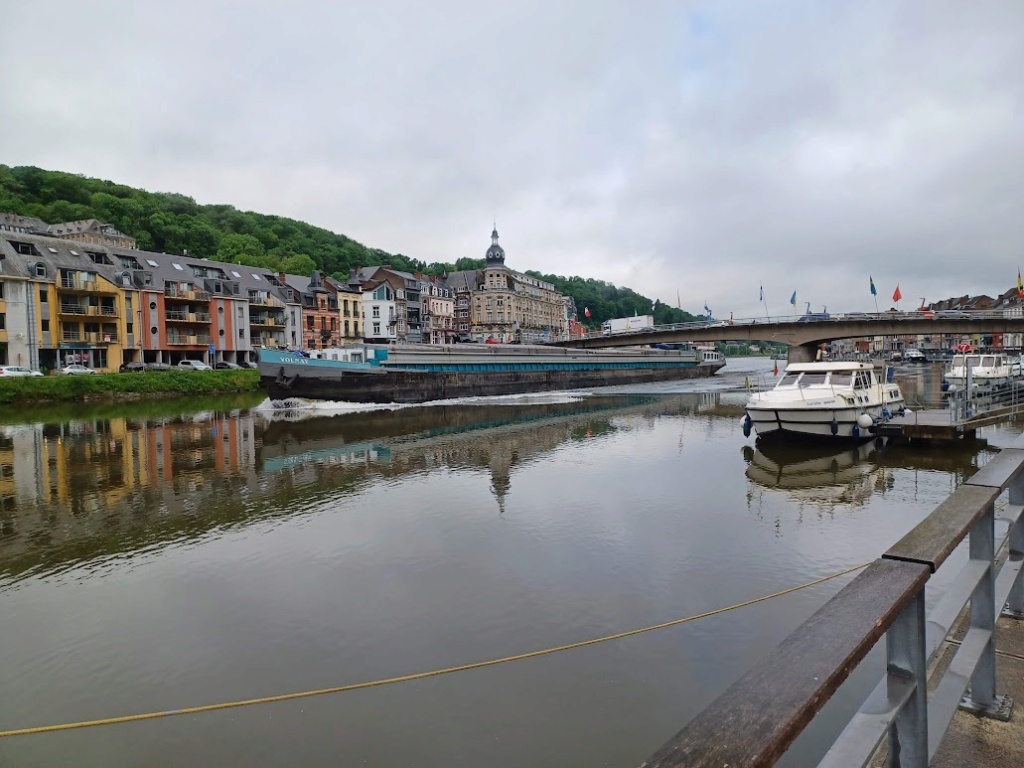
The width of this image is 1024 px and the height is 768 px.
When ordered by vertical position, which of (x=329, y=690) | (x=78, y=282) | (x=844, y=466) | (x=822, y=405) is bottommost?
(x=329, y=690)

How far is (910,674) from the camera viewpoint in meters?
2.04

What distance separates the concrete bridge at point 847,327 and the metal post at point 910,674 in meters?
57.7

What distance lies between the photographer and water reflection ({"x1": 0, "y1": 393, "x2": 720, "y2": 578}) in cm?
→ 1209

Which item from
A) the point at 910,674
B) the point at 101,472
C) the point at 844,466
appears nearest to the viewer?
the point at 910,674

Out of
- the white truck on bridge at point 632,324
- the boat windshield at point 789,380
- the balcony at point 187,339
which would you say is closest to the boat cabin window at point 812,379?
the boat windshield at point 789,380

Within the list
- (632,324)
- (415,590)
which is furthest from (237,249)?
(415,590)

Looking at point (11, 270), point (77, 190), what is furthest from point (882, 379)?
point (77, 190)

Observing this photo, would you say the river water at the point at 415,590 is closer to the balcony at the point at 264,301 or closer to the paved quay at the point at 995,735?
the paved quay at the point at 995,735

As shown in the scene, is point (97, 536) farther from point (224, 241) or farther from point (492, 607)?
point (224, 241)

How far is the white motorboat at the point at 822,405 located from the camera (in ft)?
62.9

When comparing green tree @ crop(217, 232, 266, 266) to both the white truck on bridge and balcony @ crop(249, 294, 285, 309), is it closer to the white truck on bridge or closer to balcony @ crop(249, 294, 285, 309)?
balcony @ crop(249, 294, 285, 309)

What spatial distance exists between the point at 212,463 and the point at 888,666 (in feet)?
64.9

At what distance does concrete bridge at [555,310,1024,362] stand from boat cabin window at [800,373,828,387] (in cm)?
3833

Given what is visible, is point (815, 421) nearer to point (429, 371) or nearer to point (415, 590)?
point (415, 590)
